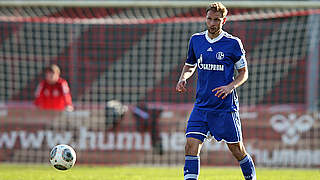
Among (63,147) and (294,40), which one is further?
(294,40)

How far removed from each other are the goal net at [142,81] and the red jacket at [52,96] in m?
0.25

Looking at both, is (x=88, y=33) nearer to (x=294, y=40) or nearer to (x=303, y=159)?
(x=294, y=40)

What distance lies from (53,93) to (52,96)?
0.23ft

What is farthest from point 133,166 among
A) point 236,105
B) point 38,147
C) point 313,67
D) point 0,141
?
point 236,105

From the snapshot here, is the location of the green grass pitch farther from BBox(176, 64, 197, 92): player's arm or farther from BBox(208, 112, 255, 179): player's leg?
BBox(176, 64, 197, 92): player's arm

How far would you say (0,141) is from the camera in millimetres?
11844

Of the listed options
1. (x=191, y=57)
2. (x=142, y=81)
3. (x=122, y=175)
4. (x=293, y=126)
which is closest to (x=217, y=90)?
(x=191, y=57)

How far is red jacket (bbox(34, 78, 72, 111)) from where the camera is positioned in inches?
473

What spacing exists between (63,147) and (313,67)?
6.89m

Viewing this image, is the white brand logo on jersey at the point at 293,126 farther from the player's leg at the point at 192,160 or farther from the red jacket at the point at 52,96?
the player's leg at the point at 192,160

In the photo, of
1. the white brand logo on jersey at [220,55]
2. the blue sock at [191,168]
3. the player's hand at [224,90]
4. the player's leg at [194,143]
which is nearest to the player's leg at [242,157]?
the player's leg at [194,143]

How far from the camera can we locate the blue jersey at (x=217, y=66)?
637 cm

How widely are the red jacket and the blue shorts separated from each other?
19.6 ft

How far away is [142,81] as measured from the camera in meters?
15.9
